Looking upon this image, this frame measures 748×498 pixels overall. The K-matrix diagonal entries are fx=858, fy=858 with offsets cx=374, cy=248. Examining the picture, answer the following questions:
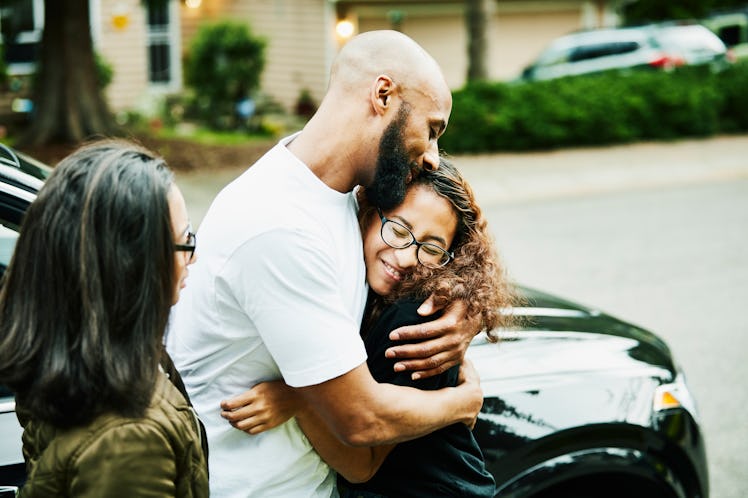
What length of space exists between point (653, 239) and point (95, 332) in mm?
9206

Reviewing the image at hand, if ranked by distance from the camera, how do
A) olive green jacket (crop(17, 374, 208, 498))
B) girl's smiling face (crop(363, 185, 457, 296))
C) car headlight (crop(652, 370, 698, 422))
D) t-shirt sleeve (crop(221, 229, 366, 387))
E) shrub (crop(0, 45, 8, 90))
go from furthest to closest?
shrub (crop(0, 45, 8, 90))
car headlight (crop(652, 370, 698, 422))
girl's smiling face (crop(363, 185, 457, 296))
t-shirt sleeve (crop(221, 229, 366, 387))
olive green jacket (crop(17, 374, 208, 498))

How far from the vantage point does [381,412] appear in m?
2.07

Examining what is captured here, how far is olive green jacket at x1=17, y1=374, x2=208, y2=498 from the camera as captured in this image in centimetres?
162

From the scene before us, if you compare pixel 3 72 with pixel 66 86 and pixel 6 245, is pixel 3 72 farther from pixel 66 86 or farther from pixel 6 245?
pixel 6 245

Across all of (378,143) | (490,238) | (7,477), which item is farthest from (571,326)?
(7,477)

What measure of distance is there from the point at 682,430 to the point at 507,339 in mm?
722

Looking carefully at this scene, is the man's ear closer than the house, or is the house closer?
the man's ear

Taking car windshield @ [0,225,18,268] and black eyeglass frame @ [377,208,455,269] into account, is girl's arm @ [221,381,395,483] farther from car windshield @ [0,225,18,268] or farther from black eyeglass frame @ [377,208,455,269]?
car windshield @ [0,225,18,268]

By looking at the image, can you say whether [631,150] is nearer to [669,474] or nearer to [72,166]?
[669,474]

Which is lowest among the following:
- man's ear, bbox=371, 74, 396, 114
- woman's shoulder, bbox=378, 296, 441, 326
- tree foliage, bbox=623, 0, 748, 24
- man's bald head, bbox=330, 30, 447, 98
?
woman's shoulder, bbox=378, 296, 441, 326

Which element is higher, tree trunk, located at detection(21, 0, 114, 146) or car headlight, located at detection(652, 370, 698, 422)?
tree trunk, located at detection(21, 0, 114, 146)

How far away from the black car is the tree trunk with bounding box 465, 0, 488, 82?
42.3ft

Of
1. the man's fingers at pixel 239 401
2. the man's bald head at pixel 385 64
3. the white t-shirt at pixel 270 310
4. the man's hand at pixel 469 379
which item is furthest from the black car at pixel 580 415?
the man's bald head at pixel 385 64

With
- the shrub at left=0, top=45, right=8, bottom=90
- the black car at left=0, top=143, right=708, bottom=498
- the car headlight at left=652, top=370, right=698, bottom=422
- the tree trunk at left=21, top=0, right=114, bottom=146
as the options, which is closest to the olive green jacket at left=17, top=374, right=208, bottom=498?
the black car at left=0, top=143, right=708, bottom=498
